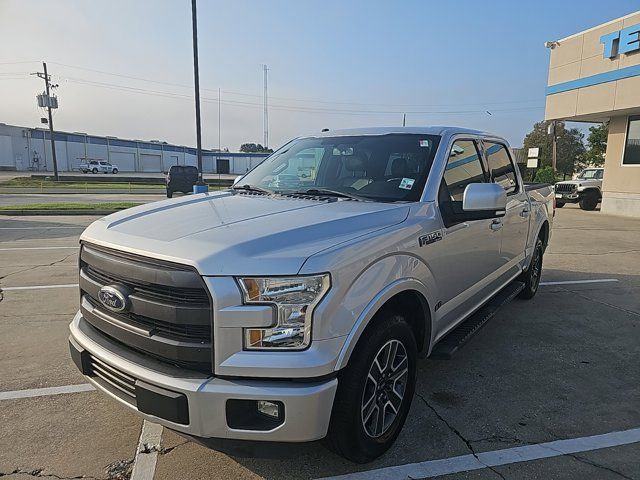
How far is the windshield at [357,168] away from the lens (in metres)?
3.35

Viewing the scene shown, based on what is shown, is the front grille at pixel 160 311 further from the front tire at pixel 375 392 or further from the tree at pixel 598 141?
the tree at pixel 598 141

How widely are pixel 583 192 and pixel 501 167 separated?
17.8 meters

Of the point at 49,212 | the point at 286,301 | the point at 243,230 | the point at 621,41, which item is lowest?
the point at 49,212

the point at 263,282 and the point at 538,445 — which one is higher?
the point at 263,282

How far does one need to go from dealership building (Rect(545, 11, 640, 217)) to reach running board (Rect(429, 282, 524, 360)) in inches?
599

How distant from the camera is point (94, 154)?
80.7 meters

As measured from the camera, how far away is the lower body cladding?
81.7 inches

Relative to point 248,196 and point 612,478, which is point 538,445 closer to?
point 612,478

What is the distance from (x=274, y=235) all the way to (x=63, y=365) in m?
2.76

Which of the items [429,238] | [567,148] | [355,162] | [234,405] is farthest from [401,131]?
[567,148]

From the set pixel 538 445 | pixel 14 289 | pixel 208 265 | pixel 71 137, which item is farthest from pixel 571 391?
pixel 71 137

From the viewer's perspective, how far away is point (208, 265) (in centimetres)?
209

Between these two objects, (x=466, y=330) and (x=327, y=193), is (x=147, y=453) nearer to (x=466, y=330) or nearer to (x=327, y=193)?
(x=327, y=193)

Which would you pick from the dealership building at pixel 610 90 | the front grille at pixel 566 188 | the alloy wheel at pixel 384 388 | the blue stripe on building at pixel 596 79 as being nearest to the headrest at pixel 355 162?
the alloy wheel at pixel 384 388
